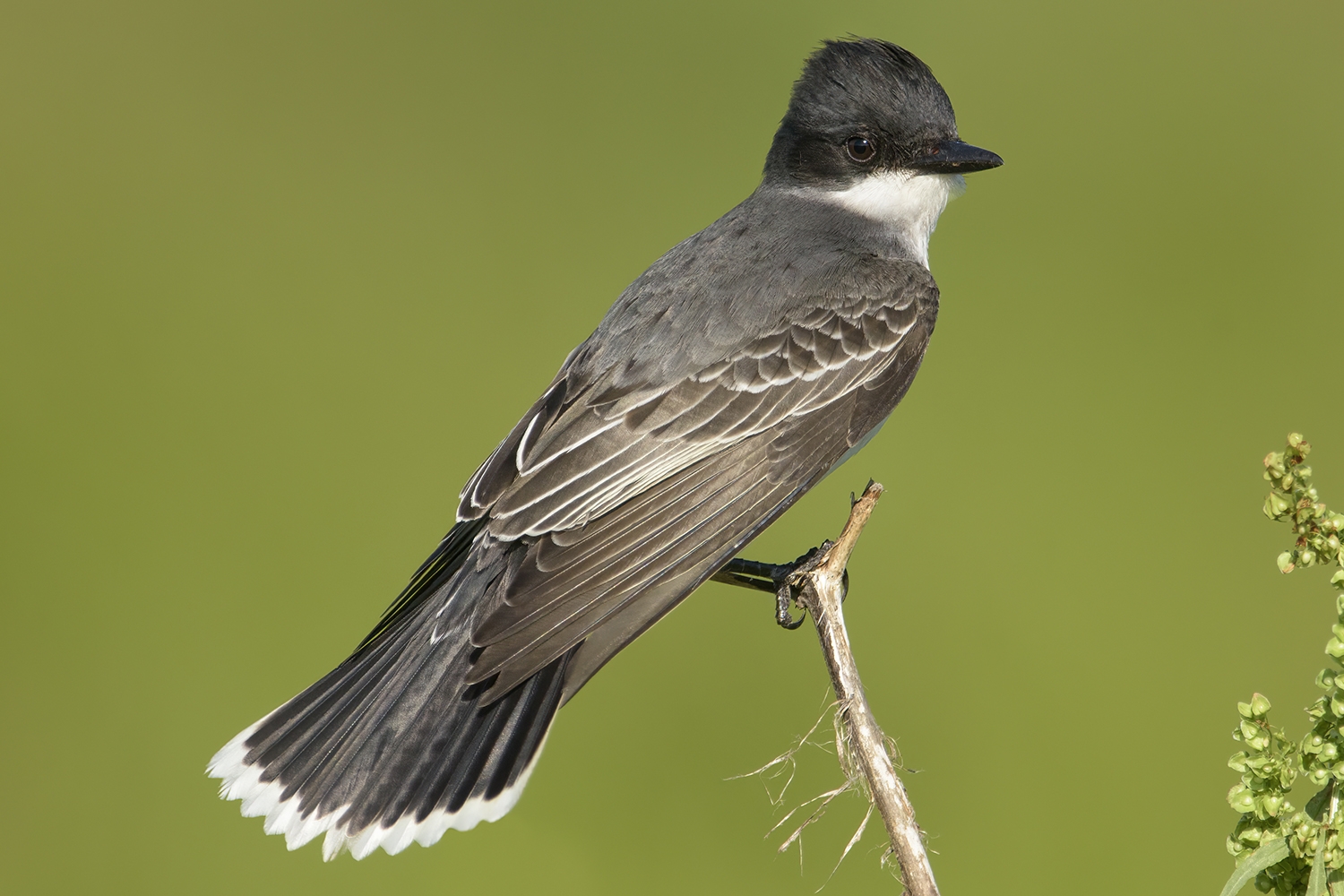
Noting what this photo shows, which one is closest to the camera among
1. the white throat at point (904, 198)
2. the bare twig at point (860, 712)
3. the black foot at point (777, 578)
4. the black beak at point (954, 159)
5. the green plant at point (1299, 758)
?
the green plant at point (1299, 758)

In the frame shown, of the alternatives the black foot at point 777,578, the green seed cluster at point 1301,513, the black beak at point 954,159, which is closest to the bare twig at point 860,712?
the black foot at point 777,578

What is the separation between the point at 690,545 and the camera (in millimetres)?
3051

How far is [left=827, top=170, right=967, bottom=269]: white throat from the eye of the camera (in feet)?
13.4

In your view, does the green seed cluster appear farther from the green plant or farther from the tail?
the tail

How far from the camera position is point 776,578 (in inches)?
143

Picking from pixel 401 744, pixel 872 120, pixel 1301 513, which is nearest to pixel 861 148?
pixel 872 120

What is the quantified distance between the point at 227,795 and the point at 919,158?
2913 millimetres

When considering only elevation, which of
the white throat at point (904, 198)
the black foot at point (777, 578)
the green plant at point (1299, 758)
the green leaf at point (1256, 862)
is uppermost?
the white throat at point (904, 198)

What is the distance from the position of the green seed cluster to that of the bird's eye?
2800 mm

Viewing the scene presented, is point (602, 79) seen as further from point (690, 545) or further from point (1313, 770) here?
point (1313, 770)

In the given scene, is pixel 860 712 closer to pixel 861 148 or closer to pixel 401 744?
pixel 401 744

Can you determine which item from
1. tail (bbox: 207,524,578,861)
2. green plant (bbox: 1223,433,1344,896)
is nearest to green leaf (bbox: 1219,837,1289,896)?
green plant (bbox: 1223,433,1344,896)

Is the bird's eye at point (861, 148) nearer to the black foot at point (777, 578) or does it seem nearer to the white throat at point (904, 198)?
the white throat at point (904, 198)

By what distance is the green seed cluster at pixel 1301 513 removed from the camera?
149cm
